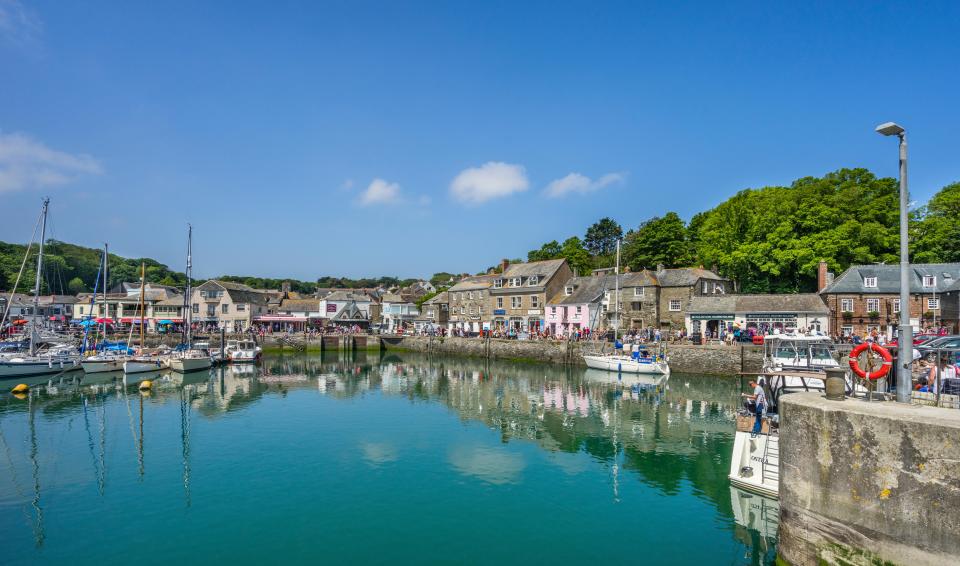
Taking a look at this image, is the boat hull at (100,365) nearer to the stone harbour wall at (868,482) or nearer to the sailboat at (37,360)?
the sailboat at (37,360)

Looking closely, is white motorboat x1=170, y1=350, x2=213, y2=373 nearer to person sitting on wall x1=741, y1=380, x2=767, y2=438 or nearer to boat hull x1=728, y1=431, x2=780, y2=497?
boat hull x1=728, y1=431, x2=780, y2=497

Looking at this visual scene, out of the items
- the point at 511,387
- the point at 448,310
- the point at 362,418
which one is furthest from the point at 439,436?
the point at 448,310

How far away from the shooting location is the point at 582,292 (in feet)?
192

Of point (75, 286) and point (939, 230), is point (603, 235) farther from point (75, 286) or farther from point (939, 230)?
point (75, 286)

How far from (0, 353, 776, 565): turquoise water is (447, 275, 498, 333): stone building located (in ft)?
116

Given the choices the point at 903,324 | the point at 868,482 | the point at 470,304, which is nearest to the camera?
the point at 868,482

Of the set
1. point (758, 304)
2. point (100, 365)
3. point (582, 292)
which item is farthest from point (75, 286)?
point (758, 304)

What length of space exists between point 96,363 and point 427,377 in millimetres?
26508

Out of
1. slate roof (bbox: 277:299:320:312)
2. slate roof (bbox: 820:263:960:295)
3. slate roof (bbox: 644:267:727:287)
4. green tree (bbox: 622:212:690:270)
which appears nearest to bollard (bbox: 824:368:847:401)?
slate roof (bbox: 820:263:960:295)

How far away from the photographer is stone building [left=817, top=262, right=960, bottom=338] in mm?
39031

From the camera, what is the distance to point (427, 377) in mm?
43625

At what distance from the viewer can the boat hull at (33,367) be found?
124 feet

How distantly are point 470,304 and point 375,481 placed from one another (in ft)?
175

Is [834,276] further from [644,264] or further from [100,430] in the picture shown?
[100,430]
